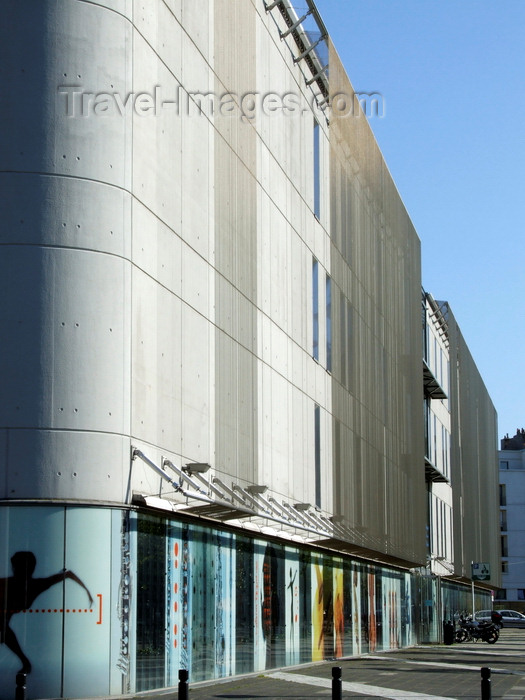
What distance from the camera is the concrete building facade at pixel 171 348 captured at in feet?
58.1

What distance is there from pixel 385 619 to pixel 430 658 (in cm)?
764

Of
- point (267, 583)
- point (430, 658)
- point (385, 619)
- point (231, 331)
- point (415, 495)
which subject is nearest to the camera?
point (231, 331)

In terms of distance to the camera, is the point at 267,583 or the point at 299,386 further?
the point at 299,386

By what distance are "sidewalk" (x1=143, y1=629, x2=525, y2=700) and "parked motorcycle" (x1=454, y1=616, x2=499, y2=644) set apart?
73.6 feet

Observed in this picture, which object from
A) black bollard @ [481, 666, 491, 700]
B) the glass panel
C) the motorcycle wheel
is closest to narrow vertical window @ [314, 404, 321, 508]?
the glass panel

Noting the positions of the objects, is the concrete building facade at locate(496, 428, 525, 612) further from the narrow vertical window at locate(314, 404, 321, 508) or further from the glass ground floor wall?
the glass ground floor wall

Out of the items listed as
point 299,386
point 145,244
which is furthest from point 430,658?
point 145,244

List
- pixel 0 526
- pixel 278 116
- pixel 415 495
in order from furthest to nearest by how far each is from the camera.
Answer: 1. pixel 415 495
2. pixel 278 116
3. pixel 0 526

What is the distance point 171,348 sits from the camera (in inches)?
816

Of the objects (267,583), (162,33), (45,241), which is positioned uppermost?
(162,33)

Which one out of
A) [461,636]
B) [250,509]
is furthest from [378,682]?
[461,636]

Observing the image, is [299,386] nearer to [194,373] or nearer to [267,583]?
[267,583]

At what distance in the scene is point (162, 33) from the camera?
21.3 meters

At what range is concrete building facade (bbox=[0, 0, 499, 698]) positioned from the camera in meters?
Answer: 17.7
